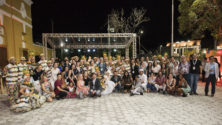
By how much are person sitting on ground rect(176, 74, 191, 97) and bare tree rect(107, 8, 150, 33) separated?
14.7 meters

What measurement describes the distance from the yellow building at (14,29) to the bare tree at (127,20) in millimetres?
11141

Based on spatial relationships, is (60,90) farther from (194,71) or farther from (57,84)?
(194,71)

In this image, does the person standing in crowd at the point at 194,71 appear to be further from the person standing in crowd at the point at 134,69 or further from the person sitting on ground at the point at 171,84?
the person standing in crowd at the point at 134,69

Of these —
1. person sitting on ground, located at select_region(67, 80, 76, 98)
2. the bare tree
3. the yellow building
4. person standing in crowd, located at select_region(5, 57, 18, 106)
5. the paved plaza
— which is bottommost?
the paved plaza

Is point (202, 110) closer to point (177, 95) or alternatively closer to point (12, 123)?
point (177, 95)

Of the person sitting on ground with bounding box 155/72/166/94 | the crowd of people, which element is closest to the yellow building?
the crowd of people

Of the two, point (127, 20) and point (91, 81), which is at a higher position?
point (127, 20)

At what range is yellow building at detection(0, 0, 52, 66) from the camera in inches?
367

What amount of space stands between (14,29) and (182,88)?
1289 centimetres

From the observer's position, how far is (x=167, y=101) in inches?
194

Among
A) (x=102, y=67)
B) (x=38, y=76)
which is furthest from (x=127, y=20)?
(x=38, y=76)

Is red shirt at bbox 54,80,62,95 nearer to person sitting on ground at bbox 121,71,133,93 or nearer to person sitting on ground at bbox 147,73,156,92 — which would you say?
person sitting on ground at bbox 121,71,133,93

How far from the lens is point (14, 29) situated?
10492mm

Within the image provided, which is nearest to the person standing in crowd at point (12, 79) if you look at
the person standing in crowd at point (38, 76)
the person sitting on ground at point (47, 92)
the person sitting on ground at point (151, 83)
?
the person standing in crowd at point (38, 76)
